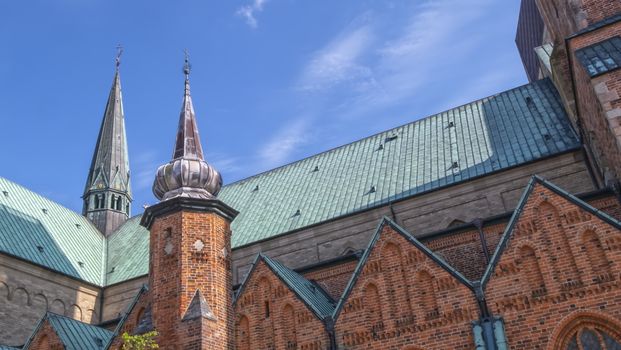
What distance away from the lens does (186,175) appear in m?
15.3

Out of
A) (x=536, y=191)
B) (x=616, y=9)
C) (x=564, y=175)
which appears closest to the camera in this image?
(x=536, y=191)

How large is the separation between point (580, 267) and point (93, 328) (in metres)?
14.2

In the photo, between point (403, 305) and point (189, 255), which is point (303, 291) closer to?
point (403, 305)

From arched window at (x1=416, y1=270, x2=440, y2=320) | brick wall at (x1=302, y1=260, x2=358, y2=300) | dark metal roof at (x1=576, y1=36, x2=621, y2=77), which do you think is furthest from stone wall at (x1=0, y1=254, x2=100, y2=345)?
dark metal roof at (x1=576, y1=36, x2=621, y2=77)

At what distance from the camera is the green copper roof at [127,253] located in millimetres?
28516

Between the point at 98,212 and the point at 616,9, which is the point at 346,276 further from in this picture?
the point at 98,212

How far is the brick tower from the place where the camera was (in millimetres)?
13250

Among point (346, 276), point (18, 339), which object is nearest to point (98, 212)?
point (18, 339)

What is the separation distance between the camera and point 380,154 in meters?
26.7

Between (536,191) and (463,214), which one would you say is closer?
(536,191)

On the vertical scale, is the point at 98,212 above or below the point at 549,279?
above

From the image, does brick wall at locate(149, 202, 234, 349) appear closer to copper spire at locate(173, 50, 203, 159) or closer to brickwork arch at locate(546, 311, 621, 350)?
copper spire at locate(173, 50, 203, 159)

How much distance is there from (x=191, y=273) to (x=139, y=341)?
2.29 metres

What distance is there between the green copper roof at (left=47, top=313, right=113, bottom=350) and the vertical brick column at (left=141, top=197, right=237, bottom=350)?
4.27m
